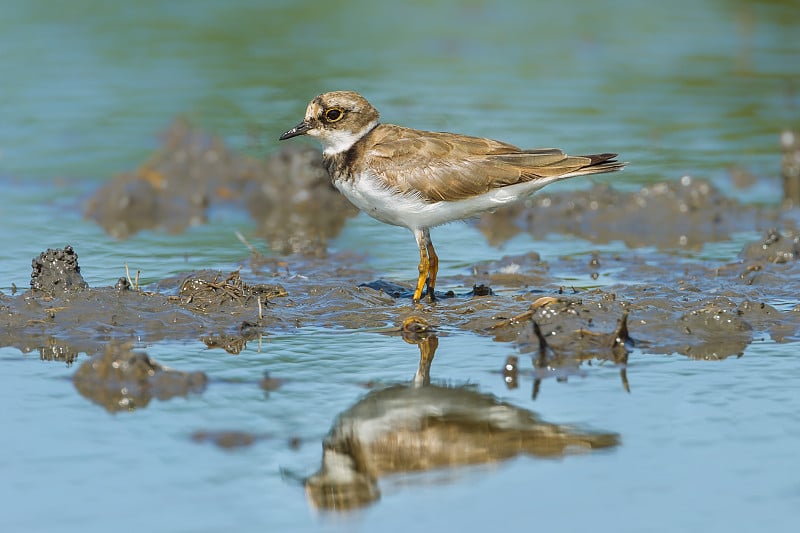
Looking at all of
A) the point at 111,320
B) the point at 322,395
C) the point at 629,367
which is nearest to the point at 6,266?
the point at 111,320

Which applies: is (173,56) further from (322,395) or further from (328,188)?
(322,395)

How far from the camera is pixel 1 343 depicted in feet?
26.8

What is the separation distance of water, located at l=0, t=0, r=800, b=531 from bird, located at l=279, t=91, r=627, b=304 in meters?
1.16

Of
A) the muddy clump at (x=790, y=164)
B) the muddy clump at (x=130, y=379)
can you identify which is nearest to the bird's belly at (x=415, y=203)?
the muddy clump at (x=130, y=379)

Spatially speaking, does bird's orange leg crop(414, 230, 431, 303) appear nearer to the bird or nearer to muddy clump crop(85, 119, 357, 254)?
the bird

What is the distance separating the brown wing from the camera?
9.03 m

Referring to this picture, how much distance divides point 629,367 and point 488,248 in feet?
13.1

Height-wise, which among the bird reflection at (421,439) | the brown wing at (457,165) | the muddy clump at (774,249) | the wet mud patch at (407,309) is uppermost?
the brown wing at (457,165)

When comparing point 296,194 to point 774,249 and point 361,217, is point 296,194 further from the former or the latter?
point 774,249

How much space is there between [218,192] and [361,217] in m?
1.66

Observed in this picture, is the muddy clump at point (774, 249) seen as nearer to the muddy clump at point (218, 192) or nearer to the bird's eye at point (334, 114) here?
the bird's eye at point (334, 114)

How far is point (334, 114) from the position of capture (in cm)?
944

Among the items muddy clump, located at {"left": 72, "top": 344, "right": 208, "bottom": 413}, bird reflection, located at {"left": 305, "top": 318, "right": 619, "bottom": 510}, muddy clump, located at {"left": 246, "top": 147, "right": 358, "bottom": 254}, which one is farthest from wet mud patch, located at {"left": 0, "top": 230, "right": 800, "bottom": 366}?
muddy clump, located at {"left": 246, "top": 147, "right": 358, "bottom": 254}

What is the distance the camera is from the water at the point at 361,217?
19.4 feet
